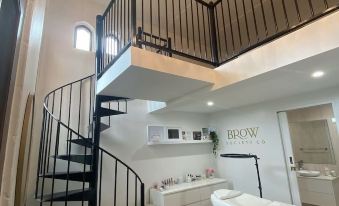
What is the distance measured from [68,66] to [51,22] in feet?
2.94

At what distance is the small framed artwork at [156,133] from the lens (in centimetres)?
446

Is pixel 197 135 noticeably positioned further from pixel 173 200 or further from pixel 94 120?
pixel 94 120

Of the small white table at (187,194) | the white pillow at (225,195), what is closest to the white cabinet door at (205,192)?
the small white table at (187,194)

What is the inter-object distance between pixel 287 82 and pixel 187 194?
2723 mm

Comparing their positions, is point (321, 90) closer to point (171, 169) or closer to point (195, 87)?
point (195, 87)

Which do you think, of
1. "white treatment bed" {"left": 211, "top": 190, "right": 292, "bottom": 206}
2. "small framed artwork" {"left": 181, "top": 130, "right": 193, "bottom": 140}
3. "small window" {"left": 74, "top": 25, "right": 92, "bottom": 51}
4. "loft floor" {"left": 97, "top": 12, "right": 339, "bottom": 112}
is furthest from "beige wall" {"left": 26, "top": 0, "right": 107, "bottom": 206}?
"white treatment bed" {"left": 211, "top": 190, "right": 292, "bottom": 206}

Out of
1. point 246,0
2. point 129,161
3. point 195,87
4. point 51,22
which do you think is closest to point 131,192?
point 129,161

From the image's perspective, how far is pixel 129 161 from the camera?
161 inches

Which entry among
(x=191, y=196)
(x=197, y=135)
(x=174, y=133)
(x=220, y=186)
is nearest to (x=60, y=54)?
(x=174, y=133)

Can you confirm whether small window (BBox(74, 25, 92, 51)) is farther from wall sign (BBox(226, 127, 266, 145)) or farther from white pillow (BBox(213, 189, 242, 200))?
wall sign (BBox(226, 127, 266, 145))

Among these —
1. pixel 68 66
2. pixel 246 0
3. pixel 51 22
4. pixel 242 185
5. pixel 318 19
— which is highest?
pixel 246 0

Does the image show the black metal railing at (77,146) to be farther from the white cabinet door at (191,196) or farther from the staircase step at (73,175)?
the white cabinet door at (191,196)

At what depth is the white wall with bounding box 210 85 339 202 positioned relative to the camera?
12.9 ft

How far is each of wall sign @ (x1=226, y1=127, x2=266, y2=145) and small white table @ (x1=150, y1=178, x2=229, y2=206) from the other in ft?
3.34
